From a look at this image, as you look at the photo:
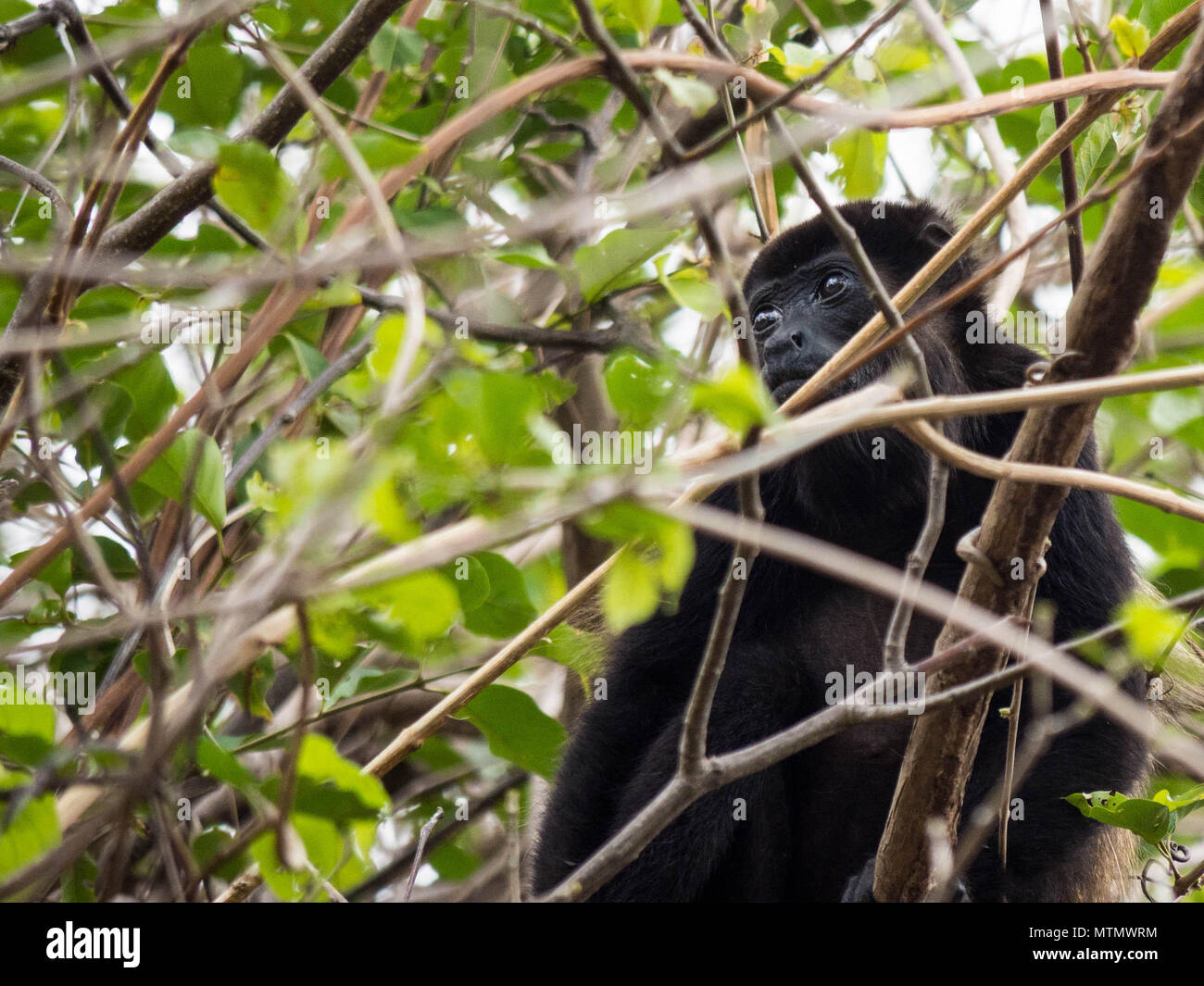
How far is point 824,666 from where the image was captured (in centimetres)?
319

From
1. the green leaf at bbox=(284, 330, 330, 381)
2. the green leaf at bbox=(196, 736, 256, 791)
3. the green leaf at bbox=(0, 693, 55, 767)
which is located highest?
the green leaf at bbox=(284, 330, 330, 381)

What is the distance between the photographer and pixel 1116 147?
2334 millimetres

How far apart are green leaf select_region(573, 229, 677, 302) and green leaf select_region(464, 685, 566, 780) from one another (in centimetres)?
98

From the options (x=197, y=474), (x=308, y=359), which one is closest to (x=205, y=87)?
(x=308, y=359)

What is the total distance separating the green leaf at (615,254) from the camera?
109 inches

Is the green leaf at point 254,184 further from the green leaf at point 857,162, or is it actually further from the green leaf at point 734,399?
A: the green leaf at point 857,162

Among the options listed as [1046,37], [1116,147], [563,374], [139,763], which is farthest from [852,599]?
[139,763]

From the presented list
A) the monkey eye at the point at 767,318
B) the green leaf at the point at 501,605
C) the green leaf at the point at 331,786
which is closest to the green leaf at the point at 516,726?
the green leaf at the point at 501,605

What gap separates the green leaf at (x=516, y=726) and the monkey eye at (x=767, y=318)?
134 centimetres

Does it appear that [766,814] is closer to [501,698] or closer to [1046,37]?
[501,698]

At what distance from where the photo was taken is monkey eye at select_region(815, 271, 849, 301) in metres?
3.29

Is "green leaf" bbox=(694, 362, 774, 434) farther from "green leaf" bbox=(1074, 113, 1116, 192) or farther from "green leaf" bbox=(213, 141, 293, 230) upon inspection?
"green leaf" bbox=(1074, 113, 1116, 192)

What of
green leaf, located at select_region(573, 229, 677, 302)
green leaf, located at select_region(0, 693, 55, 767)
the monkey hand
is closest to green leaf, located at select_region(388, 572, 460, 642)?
green leaf, located at select_region(0, 693, 55, 767)

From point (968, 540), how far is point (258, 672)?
5.79ft
